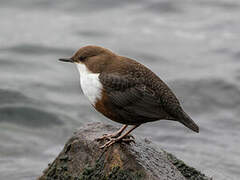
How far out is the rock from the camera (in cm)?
440

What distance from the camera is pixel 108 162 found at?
176 inches

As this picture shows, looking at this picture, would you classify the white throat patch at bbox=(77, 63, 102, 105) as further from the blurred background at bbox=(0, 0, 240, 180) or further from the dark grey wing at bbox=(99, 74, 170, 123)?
the blurred background at bbox=(0, 0, 240, 180)

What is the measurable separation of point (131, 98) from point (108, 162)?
573 mm

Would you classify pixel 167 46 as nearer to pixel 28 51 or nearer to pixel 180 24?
pixel 180 24

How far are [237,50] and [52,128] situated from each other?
4.66m

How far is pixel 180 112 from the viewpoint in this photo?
180 inches

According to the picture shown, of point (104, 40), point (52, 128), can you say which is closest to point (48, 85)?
point (52, 128)

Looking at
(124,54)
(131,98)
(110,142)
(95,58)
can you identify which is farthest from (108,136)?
(124,54)

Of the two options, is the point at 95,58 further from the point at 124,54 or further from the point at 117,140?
the point at 124,54

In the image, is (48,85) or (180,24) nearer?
(48,85)

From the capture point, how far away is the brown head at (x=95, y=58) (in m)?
4.66

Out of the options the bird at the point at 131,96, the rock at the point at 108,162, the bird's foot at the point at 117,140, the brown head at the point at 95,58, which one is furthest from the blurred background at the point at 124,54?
the brown head at the point at 95,58

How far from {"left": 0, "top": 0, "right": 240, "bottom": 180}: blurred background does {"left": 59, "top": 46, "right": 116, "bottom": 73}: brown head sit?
2728 millimetres

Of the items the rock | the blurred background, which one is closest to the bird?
the rock
